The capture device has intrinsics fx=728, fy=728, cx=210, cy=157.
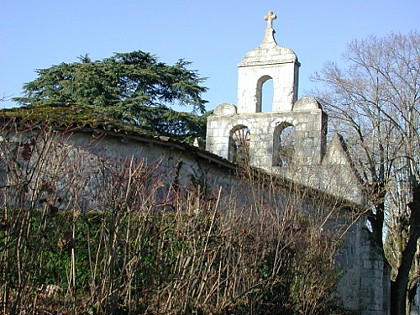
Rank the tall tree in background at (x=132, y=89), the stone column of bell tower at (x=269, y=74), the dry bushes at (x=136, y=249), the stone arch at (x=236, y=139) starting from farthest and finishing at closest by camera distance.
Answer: the tall tree in background at (x=132, y=89) → the stone arch at (x=236, y=139) → the stone column of bell tower at (x=269, y=74) → the dry bushes at (x=136, y=249)

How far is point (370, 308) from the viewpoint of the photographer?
2142 cm

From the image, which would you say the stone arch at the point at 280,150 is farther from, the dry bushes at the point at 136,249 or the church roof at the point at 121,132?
Result: the dry bushes at the point at 136,249

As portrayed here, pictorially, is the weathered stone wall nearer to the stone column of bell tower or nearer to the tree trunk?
the stone column of bell tower

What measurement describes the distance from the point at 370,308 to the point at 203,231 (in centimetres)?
1429

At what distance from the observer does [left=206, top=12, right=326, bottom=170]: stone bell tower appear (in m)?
20.4

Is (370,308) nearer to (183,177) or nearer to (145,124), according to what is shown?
(183,177)

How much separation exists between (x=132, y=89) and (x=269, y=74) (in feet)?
36.4

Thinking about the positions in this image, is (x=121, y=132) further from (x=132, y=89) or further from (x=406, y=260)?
(x=132, y=89)

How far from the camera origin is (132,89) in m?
30.7

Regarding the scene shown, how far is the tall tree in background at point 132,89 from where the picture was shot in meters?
28.8

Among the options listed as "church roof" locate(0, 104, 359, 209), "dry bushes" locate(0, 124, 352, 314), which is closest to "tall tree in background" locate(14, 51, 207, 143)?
"church roof" locate(0, 104, 359, 209)

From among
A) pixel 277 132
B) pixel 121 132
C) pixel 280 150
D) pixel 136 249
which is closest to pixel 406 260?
pixel 280 150

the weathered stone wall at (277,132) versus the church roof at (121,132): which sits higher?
the weathered stone wall at (277,132)

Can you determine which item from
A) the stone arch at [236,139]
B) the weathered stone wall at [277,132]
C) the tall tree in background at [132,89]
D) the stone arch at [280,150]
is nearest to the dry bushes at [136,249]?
the weathered stone wall at [277,132]
